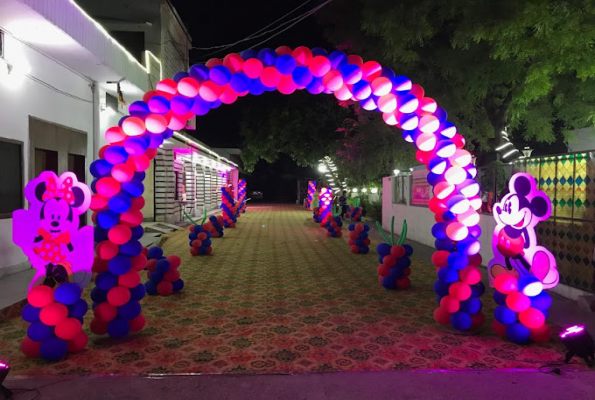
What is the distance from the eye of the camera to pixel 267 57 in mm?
4539

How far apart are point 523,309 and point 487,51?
616cm

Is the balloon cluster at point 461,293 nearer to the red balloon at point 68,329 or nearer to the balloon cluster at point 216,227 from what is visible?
the red balloon at point 68,329

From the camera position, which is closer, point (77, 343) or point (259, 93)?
point (77, 343)

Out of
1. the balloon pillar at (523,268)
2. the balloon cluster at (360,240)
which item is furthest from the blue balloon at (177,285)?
the balloon cluster at (360,240)

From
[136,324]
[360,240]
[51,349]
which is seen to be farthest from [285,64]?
[360,240]

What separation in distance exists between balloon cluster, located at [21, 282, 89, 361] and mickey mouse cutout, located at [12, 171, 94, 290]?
0.85 ft

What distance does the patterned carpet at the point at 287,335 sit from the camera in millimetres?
3775

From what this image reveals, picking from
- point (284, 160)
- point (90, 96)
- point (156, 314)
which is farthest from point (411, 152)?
point (284, 160)

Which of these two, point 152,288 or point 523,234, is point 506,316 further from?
point 152,288

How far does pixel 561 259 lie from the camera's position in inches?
240

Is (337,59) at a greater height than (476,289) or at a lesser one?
greater

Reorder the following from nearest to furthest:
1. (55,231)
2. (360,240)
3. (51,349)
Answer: (51,349), (55,231), (360,240)

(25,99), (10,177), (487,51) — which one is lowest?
(10,177)

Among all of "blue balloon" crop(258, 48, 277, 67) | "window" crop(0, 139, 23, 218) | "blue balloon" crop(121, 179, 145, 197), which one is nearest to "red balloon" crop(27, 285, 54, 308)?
"blue balloon" crop(121, 179, 145, 197)
